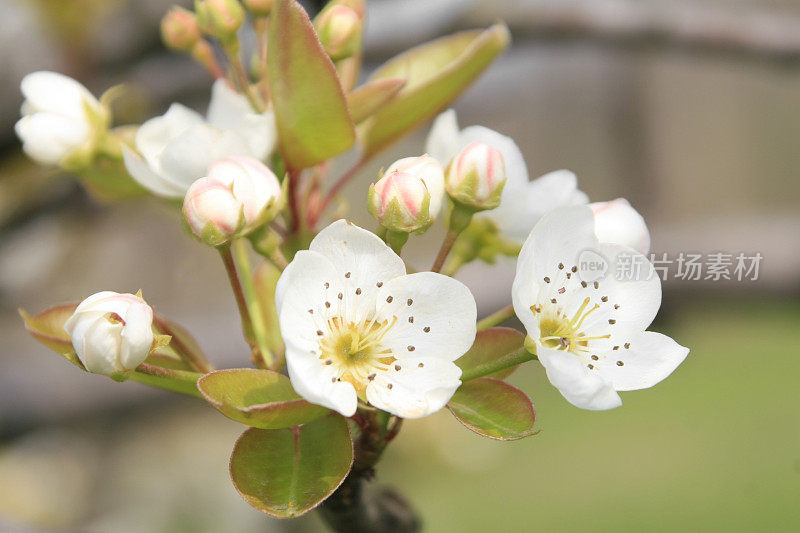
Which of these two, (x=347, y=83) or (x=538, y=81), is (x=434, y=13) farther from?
(x=538, y=81)

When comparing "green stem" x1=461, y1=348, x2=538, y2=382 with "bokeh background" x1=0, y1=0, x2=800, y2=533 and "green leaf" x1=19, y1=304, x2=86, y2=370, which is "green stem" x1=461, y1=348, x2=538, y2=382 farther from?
"bokeh background" x1=0, y1=0, x2=800, y2=533

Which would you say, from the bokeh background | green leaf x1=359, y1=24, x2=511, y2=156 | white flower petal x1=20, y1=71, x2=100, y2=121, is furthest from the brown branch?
white flower petal x1=20, y1=71, x2=100, y2=121

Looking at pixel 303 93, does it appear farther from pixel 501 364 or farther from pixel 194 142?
pixel 501 364

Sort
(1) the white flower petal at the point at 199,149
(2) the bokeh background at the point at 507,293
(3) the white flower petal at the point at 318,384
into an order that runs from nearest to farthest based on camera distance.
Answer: (3) the white flower petal at the point at 318,384, (1) the white flower petal at the point at 199,149, (2) the bokeh background at the point at 507,293

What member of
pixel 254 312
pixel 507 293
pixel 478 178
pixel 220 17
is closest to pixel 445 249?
pixel 478 178

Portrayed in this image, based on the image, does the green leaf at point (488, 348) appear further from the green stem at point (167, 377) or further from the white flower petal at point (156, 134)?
the white flower petal at point (156, 134)

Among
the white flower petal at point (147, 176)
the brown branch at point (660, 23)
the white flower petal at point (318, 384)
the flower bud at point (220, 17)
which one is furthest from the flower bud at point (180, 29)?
the brown branch at point (660, 23)
